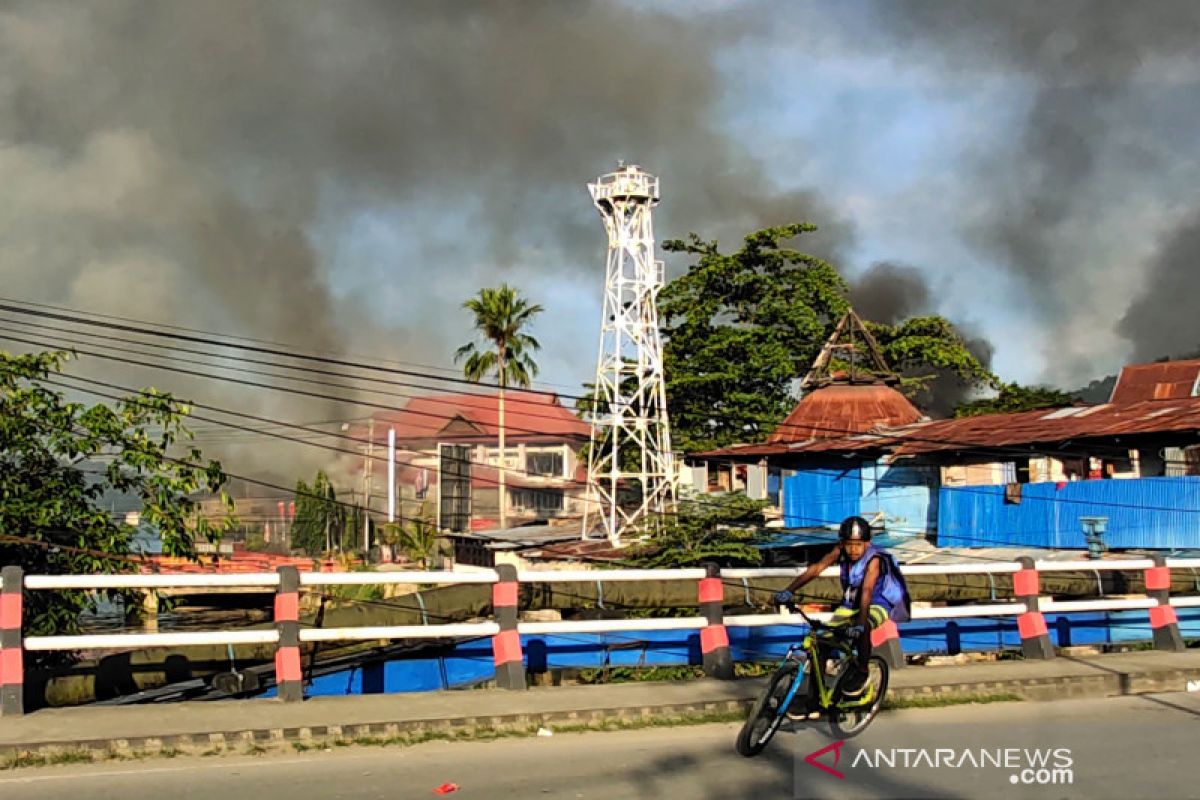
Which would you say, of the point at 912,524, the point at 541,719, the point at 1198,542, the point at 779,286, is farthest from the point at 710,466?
the point at 541,719

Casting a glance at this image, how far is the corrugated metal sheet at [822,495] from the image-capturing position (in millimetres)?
38125

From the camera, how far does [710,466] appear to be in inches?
2035

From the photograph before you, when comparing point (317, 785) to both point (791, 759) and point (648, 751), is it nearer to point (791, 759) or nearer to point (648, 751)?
point (648, 751)

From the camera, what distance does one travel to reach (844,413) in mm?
42719

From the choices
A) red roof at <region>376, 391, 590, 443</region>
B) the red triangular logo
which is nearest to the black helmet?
the red triangular logo

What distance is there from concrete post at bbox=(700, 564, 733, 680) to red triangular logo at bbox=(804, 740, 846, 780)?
241 centimetres

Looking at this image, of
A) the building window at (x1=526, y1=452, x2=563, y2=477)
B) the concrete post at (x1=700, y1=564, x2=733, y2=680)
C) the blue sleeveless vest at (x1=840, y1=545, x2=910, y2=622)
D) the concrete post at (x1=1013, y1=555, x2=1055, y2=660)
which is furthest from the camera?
the building window at (x1=526, y1=452, x2=563, y2=477)

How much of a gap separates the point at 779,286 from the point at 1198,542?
27314mm

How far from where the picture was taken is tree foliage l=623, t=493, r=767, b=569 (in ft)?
92.8

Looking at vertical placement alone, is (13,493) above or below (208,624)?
above

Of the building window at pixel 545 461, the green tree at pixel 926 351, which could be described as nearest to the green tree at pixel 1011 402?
the green tree at pixel 926 351

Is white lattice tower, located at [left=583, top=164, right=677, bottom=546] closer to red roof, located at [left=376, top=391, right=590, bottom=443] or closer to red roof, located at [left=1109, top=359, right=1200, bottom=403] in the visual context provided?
red roof, located at [left=1109, top=359, right=1200, bottom=403]

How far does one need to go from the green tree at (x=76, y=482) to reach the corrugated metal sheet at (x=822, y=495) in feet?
85.9

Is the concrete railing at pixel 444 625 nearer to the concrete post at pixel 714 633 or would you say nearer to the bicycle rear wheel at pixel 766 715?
the concrete post at pixel 714 633
